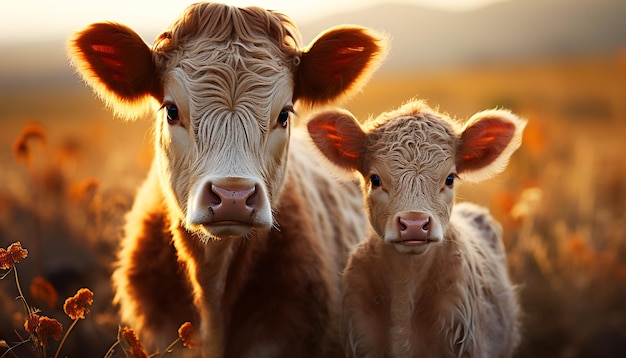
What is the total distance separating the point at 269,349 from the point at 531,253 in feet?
13.9

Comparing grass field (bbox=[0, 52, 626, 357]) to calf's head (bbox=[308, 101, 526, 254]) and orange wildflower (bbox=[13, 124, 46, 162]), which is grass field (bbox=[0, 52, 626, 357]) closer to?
orange wildflower (bbox=[13, 124, 46, 162])

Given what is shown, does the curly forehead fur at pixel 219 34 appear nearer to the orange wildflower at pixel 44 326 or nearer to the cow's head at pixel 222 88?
the cow's head at pixel 222 88

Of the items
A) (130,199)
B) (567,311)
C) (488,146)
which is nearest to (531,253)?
(567,311)

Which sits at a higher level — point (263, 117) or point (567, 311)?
point (263, 117)

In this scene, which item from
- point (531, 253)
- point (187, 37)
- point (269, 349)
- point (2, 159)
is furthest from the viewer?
point (2, 159)

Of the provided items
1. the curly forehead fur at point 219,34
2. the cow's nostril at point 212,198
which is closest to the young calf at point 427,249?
the curly forehead fur at point 219,34

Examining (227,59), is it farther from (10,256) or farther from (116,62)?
(10,256)

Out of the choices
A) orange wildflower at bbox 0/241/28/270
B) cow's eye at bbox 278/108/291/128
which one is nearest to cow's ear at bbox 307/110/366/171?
cow's eye at bbox 278/108/291/128

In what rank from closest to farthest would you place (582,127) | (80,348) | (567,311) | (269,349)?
(269,349) < (80,348) < (567,311) < (582,127)

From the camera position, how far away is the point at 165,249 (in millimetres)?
5418

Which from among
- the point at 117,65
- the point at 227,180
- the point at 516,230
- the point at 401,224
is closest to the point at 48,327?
the point at 227,180

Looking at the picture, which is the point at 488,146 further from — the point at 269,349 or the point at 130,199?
the point at 130,199

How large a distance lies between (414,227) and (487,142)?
1.09 m

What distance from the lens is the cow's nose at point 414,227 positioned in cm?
421
